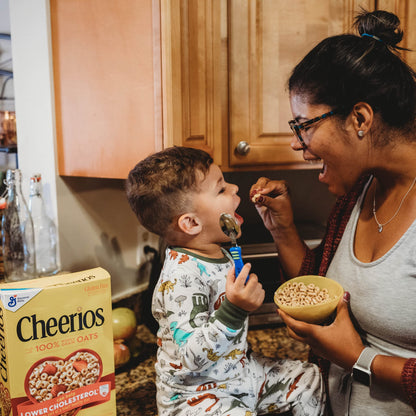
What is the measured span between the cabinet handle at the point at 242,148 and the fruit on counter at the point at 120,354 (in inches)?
27.3

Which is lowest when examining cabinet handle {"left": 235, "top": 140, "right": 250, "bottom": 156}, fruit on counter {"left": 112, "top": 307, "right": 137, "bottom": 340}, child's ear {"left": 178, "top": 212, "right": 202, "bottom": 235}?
fruit on counter {"left": 112, "top": 307, "right": 137, "bottom": 340}

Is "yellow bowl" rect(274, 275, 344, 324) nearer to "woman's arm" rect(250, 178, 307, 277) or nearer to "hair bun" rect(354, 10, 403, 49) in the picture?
"woman's arm" rect(250, 178, 307, 277)

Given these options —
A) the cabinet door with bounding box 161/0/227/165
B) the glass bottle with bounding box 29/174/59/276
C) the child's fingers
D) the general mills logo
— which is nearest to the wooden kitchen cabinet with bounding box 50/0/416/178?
the cabinet door with bounding box 161/0/227/165

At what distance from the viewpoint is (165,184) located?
1020 mm

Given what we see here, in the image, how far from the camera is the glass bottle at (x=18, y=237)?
4.55ft

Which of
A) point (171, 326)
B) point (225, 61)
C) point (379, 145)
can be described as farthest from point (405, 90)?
point (171, 326)

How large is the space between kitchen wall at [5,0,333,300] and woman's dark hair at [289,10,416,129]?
2.63 ft

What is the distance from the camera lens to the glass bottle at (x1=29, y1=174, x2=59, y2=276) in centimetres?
140

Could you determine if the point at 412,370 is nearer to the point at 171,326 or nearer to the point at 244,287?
the point at 244,287

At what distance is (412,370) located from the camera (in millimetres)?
840

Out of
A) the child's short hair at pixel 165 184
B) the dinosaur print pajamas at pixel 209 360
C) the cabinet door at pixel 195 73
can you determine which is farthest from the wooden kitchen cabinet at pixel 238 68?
the dinosaur print pajamas at pixel 209 360

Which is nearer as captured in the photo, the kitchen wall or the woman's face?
the woman's face

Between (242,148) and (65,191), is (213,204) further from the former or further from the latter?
(65,191)

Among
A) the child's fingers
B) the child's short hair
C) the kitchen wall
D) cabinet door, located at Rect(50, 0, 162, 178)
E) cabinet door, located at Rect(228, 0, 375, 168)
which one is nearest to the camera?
the child's fingers
